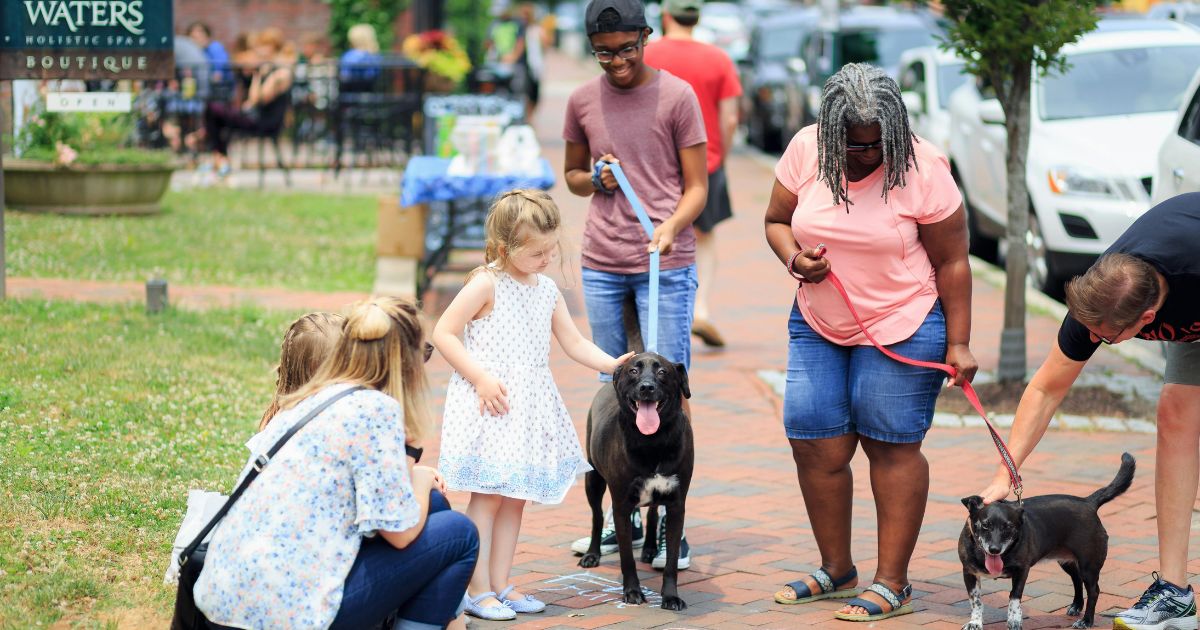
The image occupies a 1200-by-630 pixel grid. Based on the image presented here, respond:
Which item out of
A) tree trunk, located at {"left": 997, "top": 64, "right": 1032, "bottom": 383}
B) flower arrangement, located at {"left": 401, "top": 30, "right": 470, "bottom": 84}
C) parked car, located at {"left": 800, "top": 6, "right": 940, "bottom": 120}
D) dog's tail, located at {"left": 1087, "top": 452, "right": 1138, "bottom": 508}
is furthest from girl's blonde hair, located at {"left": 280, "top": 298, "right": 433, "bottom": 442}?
parked car, located at {"left": 800, "top": 6, "right": 940, "bottom": 120}

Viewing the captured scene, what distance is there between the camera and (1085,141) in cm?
1021

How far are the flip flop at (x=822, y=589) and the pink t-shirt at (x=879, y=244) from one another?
84cm

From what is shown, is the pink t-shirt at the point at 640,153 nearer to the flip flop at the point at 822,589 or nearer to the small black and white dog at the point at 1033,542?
the flip flop at the point at 822,589

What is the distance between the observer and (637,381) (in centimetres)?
473

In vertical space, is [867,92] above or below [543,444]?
above

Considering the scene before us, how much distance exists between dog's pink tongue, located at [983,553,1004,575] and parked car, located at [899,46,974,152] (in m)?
9.09

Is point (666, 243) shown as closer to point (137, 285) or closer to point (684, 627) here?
point (684, 627)

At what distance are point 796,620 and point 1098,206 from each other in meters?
5.80

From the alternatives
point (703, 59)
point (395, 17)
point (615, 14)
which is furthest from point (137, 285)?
point (395, 17)

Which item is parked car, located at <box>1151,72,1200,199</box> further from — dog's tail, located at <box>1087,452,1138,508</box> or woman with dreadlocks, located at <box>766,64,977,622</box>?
woman with dreadlocks, located at <box>766,64,977,622</box>

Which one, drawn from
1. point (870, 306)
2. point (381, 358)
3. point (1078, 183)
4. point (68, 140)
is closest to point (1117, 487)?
point (870, 306)

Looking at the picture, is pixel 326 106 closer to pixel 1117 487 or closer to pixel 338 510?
pixel 1117 487

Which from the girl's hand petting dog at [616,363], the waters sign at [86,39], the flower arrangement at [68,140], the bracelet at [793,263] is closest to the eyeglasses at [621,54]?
the bracelet at [793,263]

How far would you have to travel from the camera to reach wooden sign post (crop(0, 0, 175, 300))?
8.84 meters
